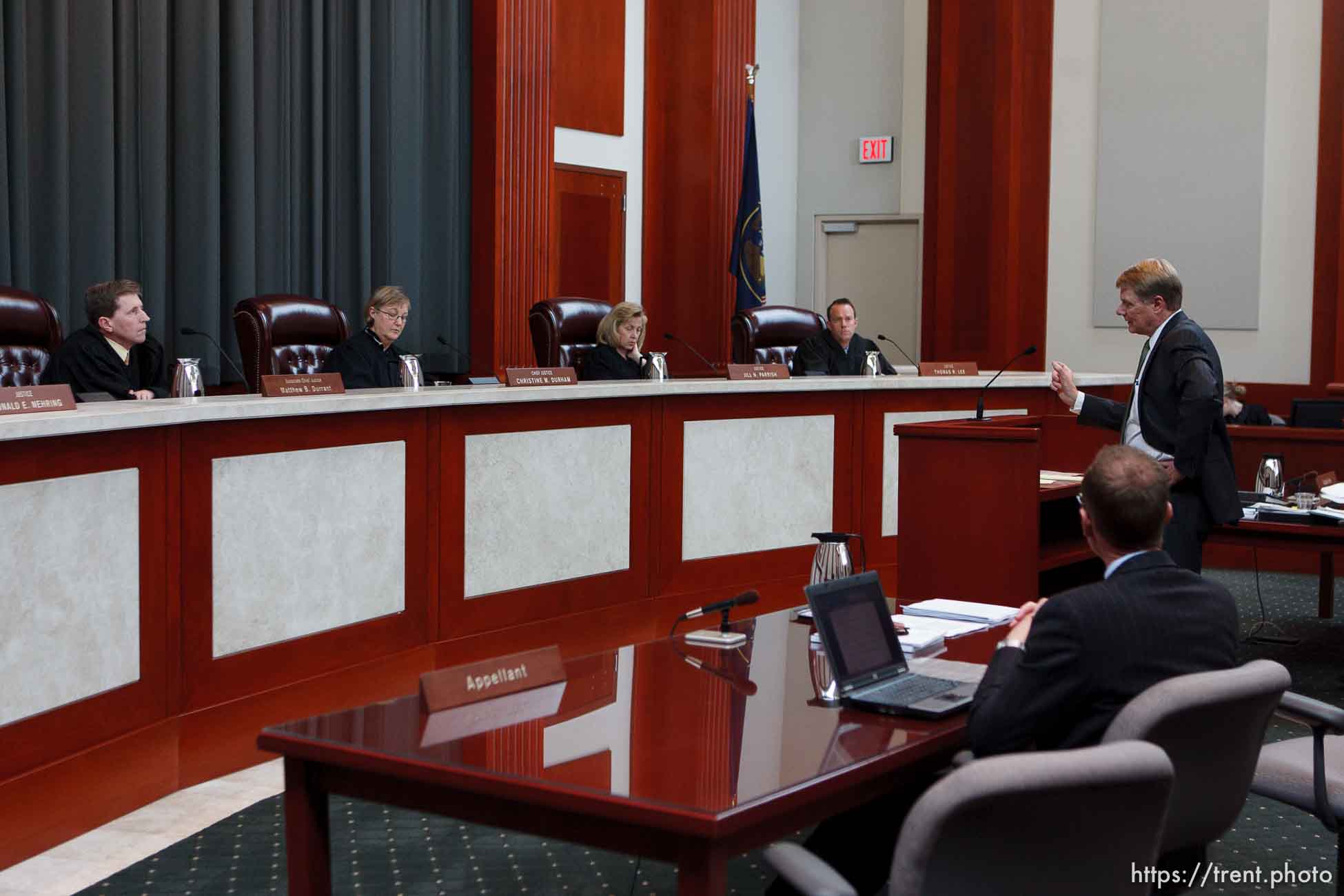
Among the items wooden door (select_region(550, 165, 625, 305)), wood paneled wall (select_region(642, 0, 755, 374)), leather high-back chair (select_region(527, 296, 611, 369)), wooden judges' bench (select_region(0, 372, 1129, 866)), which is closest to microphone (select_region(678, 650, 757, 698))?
wooden judges' bench (select_region(0, 372, 1129, 866))

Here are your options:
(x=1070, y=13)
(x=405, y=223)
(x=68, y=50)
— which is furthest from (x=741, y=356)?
(x=1070, y=13)

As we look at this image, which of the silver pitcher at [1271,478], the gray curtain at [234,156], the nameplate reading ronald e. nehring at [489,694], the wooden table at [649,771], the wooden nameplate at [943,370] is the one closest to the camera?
the wooden table at [649,771]

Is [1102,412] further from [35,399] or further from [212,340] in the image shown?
[35,399]

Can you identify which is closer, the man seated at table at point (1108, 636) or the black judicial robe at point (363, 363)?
the man seated at table at point (1108, 636)

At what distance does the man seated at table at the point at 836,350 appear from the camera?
6680 millimetres

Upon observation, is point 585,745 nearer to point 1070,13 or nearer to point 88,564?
point 88,564

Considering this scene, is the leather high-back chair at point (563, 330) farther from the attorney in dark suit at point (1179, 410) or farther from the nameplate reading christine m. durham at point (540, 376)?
the attorney in dark suit at point (1179, 410)

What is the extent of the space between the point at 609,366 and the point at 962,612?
3.27m

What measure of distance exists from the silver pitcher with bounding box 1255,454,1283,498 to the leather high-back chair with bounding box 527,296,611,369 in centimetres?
267

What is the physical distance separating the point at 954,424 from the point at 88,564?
2.31 metres

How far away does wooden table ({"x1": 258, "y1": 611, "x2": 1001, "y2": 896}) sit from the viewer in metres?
1.53

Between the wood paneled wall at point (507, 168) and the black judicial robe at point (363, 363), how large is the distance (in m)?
1.94

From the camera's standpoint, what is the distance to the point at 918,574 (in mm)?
4020

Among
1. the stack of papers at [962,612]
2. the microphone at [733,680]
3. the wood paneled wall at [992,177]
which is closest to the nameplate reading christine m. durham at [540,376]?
the stack of papers at [962,612]
